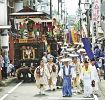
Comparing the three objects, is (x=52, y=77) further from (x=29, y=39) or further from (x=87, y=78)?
(x=29, y=39)

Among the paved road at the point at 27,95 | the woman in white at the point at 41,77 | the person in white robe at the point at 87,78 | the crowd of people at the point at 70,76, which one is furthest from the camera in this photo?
the woman in white at the point at 41,77

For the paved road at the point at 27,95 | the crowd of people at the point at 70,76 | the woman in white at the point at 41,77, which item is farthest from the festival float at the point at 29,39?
the woman in white at the point at 41,77

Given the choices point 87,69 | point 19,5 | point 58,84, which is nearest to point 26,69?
point 58,84

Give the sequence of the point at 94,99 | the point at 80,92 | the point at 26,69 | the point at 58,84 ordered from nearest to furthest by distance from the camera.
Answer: the point at 94,99 < the point at 80,92 < the point at 58,84 < the point at 26,69

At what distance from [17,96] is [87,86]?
2.84m

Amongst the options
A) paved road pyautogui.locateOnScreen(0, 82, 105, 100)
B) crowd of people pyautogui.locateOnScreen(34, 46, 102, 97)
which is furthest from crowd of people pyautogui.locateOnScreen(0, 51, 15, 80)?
crowd of people pyautogui.locateOnScreen(34, 46, 102, 97)

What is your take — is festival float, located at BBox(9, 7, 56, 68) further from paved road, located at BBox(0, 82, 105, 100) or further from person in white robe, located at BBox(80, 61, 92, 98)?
person in white robe, located at BBox(80, 61, 92, 98)

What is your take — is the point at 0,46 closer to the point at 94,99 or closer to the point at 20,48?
the point at 20,48

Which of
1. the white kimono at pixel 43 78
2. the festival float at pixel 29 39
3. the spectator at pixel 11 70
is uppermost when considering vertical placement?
the festival float at pixel 29 39

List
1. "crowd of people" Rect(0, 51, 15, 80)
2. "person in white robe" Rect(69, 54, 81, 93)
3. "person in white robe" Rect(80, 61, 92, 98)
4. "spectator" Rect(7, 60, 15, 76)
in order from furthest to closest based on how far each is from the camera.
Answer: "spectator" Rect(7, 60, 15, 76) → "crowd of people" Rect(0, 51, 15, 80) → "person in white robe" Rect(69, 54, 81, 93) → "person in white robe" Rect(80, 61, 92, 98)

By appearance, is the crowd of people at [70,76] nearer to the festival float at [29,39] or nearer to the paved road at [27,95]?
the paved road at [27,95]

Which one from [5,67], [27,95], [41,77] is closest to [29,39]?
[5,67]

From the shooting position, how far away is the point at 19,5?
1969 inches

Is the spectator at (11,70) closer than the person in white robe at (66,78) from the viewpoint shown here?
No
